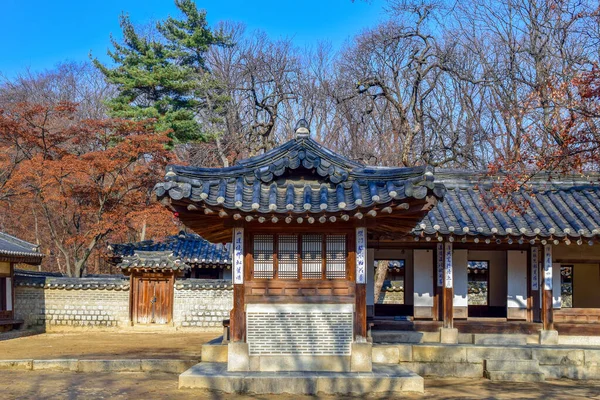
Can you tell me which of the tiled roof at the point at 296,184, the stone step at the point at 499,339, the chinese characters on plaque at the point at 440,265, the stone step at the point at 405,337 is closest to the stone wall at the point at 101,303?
the stone step at the point at 405,337

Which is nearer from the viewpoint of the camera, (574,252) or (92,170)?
(574,252)

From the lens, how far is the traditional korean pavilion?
36.0ft

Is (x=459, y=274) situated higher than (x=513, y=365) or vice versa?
(x=459, y=274)

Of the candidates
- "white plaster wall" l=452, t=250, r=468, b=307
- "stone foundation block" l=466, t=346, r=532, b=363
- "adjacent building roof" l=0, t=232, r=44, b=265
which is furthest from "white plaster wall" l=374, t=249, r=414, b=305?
"adjacent building roof" l=0, t=232, r=44, b=265

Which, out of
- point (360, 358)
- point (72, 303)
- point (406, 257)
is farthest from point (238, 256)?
point (72, 303)

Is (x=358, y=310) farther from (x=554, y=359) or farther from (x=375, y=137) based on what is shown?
(x=375, y=137)

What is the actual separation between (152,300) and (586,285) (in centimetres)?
1755

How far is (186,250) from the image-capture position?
3167 cm

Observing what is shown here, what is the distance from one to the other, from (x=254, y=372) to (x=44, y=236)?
32991mm

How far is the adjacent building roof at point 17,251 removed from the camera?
76.7ft

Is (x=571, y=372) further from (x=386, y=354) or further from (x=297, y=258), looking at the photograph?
(x=297, y=258)

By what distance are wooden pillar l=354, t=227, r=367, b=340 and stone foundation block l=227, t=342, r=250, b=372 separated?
2.01 meters

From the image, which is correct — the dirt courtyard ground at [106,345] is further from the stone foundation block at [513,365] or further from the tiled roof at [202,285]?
the stone foundation block at [513,365]

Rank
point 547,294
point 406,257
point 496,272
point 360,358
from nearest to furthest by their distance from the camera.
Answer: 1. point 360,358
2. point 547,294
3. point 406,257
4. point 496,272
